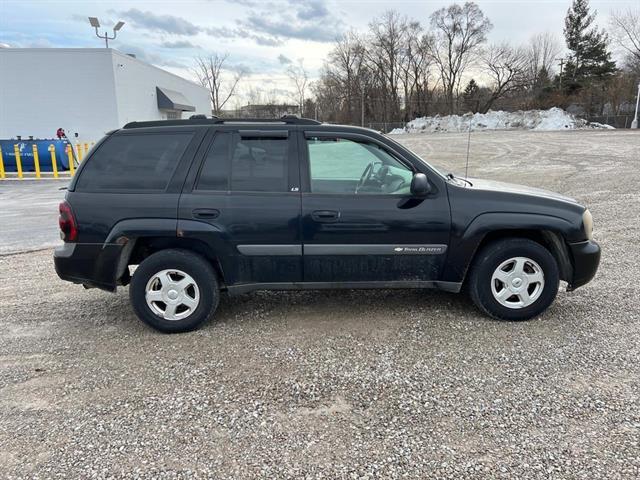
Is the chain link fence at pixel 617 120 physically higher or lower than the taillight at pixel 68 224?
higher

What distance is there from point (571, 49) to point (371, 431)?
73466 mm

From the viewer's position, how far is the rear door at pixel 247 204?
3777 millimetres

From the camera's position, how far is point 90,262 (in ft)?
12.6

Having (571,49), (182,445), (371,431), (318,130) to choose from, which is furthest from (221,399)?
(571,49)

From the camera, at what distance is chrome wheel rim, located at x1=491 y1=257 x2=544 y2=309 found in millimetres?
3926

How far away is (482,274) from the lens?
12.9 ft

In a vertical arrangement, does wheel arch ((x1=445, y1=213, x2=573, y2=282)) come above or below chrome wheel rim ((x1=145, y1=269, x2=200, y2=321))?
above

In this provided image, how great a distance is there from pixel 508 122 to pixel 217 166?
6066 cm

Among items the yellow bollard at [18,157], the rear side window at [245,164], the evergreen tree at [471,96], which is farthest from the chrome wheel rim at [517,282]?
the evergreen tree at [471,96]

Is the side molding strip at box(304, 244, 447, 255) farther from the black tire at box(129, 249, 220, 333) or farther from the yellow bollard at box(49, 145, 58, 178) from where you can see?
the yellow bollard at box(49, 145, 58, 178)

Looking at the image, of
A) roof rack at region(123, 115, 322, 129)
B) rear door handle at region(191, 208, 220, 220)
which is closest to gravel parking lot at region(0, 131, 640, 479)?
rear door handle at region(191, 208, 220, 220)

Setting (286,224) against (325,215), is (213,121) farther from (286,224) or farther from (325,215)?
(325,215)

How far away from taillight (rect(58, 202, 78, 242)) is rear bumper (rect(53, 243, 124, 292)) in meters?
0.07

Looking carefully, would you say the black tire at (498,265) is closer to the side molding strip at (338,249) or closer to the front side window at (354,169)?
the side molding strip at (338,249)
